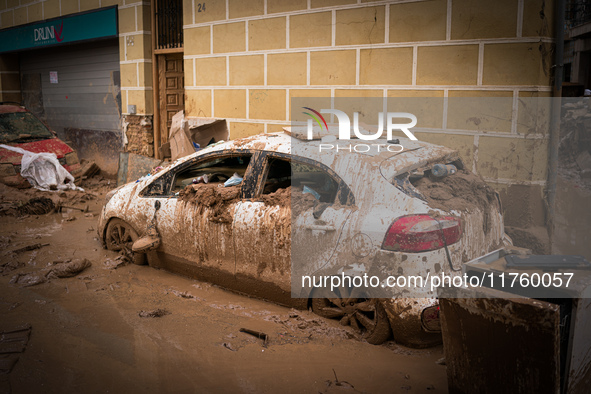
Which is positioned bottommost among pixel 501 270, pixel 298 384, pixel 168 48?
pixel 298 384

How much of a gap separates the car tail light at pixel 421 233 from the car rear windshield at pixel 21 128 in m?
9.63

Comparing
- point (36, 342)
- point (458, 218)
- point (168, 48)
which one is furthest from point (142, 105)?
point (458, 218)

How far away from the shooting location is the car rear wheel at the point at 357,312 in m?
3.71

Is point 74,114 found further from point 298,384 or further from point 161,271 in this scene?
point 298,384

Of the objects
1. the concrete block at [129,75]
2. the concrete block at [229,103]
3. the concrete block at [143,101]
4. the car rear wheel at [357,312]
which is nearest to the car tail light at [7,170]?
the concrete block at [143,101]

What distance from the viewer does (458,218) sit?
141 inches

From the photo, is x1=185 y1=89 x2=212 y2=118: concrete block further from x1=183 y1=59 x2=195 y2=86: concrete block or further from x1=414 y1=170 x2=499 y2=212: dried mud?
x1=414 y1=170 x2=499 y2=212: dried mud

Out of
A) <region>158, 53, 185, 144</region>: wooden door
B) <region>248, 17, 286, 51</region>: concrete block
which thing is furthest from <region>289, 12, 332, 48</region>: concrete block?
<region>158, 53, 185, 144</region>: wooden door

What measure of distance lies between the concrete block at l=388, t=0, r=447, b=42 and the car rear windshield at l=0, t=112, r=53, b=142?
7.99m

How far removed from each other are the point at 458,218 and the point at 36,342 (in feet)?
10.9

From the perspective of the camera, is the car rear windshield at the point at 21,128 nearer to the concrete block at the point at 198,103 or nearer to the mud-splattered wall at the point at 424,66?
the concrete block at the point at 198,103

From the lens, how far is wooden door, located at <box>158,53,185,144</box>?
36.8 ft

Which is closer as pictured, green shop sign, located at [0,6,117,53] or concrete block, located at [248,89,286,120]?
concrete block, located at [248,89,286,120]

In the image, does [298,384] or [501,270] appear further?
[298,384]
